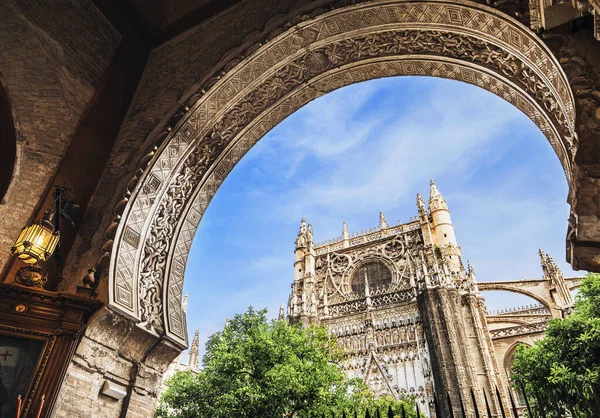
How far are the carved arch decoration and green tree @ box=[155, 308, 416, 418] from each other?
314 inches

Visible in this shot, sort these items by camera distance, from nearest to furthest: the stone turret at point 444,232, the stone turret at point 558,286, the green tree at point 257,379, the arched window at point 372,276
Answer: the green tree at point 257,379 → the stone turret at point 558,286 → the stone turret at point 444,232 → the arched window at point 372,276

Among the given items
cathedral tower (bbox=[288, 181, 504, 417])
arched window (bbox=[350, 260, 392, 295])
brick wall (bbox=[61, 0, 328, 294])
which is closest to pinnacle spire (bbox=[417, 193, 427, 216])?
cathedral tower (bbox=[288, 181, 504, 417])

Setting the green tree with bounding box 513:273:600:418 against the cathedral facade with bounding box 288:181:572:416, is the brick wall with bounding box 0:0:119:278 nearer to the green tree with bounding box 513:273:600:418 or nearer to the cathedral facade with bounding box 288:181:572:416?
the green tree with bounding box 513:273:600:418

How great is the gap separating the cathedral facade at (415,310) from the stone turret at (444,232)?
0.08m

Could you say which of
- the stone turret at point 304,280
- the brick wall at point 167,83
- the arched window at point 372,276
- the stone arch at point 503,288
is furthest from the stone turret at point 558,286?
the brick wall at point 167,83

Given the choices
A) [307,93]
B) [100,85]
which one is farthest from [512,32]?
[100,85]

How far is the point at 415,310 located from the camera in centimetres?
2747

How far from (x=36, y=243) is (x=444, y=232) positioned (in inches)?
1180

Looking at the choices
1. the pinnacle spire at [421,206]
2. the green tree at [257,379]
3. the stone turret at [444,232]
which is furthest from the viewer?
the pinnacle spire at [421,206]

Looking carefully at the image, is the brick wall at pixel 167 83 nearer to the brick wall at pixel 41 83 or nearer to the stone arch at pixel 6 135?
the brick wall at pixel 41 83

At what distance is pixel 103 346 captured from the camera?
4.98 m

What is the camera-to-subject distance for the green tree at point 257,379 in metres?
12.5

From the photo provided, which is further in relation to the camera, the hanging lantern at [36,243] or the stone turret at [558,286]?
the stone turret at [558,286]

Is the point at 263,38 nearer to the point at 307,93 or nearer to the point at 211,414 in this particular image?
the point at 307,93
